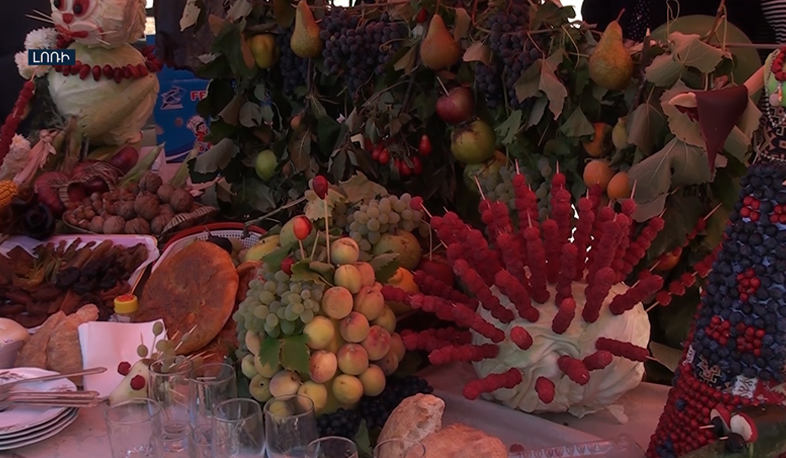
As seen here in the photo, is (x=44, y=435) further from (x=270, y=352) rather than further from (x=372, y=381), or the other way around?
(x=372, y=381)

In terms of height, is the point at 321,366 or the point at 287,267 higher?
the point at 287,267

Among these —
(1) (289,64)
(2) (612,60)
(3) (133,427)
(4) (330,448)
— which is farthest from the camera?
(1) (289,64)

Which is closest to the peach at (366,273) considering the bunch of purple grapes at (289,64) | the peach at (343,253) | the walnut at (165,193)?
the peach at (343,253)

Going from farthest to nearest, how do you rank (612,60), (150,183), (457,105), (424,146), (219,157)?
(150,183) → (219,157) → (424,146) → (457,105) → (612,60)

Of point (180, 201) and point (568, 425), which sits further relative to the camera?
point (180, 201)

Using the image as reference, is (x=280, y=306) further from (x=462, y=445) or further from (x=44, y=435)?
(x=44, y=435)

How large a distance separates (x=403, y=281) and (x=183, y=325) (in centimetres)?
43

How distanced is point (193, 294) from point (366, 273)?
1.46ft

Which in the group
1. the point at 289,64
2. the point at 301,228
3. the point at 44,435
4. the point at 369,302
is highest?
the point at 289,64

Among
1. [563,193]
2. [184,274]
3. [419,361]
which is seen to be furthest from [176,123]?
[563,193]

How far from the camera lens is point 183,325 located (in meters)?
1.27

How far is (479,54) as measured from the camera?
119 centimetres

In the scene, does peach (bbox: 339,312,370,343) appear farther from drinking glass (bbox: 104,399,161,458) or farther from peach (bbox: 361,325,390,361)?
drinking glass (bbox: 104,399,161,458)

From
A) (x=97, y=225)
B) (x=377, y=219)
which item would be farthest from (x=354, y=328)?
(x=97, y=225)
